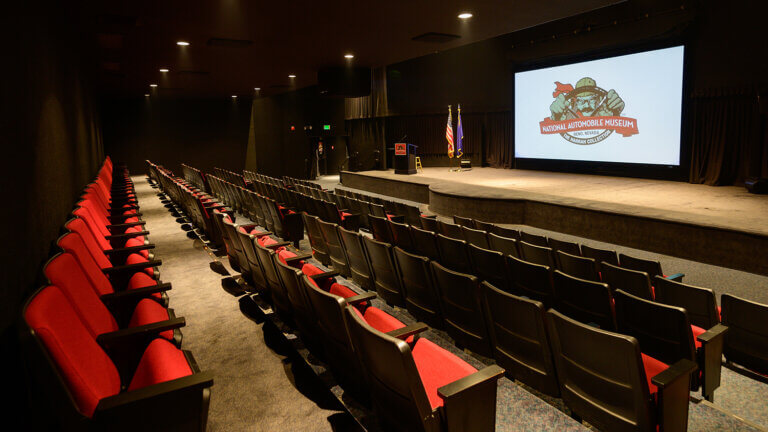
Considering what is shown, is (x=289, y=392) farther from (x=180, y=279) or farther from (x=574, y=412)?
(x=180, y=279)

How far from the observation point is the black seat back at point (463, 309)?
97.8 inches

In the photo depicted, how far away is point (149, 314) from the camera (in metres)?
2.34

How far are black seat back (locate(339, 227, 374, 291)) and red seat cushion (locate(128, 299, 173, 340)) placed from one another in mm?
1556

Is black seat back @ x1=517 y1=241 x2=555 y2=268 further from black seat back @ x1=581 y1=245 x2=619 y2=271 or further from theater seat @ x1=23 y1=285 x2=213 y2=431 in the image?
theater seat @ x1=23 y1=285 x2=213 y2=431

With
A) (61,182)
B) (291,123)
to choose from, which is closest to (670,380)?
(61,182)

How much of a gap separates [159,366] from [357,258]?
2071mm

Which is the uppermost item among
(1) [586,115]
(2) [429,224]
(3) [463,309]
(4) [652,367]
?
(1) [586,115]

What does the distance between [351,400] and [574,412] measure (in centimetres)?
104

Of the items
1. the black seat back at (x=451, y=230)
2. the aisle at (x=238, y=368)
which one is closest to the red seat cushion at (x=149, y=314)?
the aisle at (x=238, y=368)

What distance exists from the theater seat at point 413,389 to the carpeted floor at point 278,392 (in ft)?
1.16

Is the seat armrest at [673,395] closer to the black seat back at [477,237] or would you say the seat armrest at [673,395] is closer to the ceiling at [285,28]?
the black seat back at [477,237]

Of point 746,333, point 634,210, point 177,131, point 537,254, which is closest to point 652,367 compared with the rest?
point 746,333

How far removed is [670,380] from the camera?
166cm

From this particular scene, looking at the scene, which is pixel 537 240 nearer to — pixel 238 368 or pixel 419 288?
pixel 419 288
